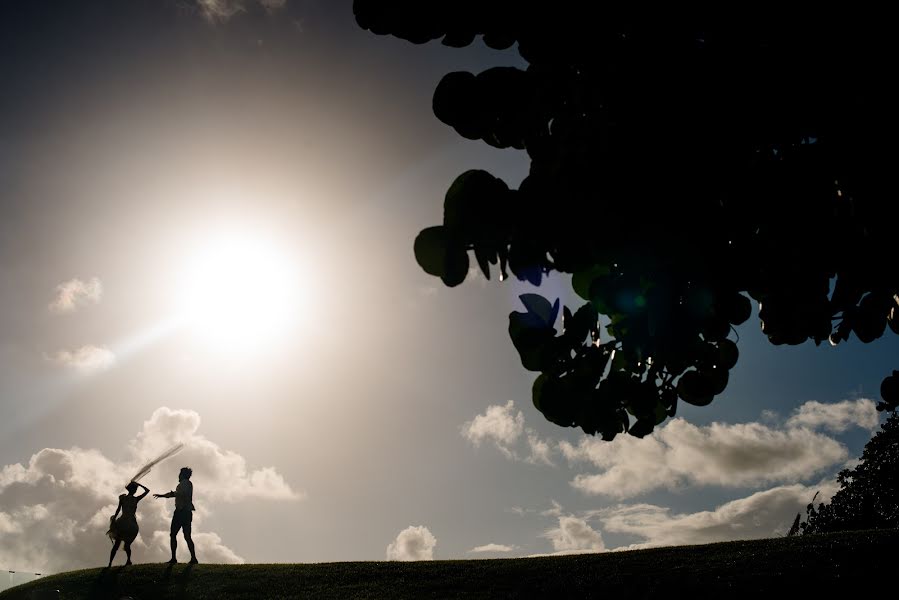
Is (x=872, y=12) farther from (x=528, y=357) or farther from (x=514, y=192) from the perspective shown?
(x=528, y=357)

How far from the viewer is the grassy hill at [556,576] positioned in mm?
11766

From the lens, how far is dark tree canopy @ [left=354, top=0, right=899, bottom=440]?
2.73 metres

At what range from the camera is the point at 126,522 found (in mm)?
15539

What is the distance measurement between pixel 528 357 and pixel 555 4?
67.5 inches

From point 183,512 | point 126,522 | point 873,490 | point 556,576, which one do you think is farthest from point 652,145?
point 873,490

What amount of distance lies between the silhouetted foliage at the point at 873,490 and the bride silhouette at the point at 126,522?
3514 cm

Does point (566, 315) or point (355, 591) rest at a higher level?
point (566, 315)

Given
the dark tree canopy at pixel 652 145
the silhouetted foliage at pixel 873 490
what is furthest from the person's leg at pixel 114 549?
the silhouetted foliage at pixel 873 490

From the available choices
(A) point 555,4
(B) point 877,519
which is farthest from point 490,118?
(B) point 877,519

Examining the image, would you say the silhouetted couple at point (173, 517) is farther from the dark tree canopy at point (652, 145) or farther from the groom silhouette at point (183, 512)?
the dark tree canopy at point (652, 145)

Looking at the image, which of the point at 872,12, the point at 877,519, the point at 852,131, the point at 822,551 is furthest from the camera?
the point at 877,519

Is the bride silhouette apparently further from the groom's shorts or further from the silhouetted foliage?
the silhouetted foliage

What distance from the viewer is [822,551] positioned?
1332 centimetres

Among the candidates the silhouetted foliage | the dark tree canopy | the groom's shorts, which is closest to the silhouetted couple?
the groom's shorts
